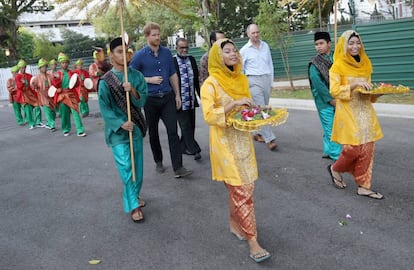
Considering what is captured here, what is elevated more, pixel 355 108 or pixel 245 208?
pixel 355 108

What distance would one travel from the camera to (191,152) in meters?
6.56

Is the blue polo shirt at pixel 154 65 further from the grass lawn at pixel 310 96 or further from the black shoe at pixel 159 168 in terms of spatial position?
the grass lawn at pixel 310 96

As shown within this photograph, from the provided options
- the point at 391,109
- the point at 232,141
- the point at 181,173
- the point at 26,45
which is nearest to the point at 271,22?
the point at 391,109

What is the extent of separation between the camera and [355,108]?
14.5ft

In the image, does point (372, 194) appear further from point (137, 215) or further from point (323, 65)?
point (137, 215)

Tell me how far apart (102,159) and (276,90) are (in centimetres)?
905

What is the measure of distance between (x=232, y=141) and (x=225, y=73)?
55 cm

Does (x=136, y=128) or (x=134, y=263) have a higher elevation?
(x=136, y=128)

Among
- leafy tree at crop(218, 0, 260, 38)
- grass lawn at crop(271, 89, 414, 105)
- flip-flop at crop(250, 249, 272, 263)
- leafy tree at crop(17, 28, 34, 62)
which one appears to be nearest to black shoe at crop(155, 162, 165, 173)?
flip-flop at crop(250, 249, 272, 263)

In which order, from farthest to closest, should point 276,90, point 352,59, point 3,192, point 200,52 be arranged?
point 200,52, point 276,90, point 3,192, point 352,59

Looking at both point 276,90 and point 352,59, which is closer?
point 352,59

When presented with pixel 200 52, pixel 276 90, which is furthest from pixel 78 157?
pixel 200 52

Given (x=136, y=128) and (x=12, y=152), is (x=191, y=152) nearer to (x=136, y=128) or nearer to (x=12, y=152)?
(x=136, y=128)

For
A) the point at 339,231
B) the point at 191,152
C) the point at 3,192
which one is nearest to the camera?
the point at 339,231
